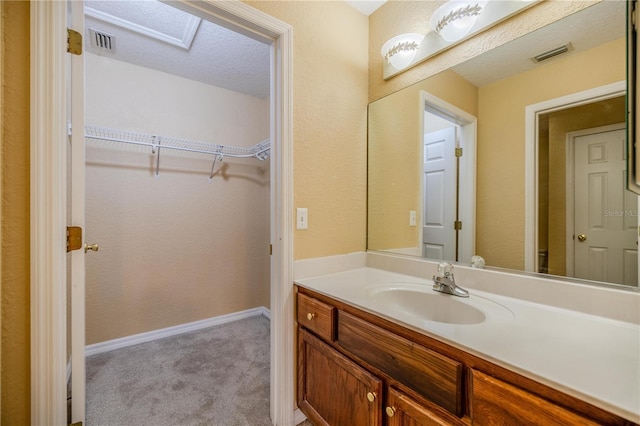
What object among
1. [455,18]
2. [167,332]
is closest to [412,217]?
[455,18]

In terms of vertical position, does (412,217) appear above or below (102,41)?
below

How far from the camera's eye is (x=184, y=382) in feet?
A: 5.93

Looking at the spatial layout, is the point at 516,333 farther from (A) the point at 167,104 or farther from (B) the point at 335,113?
(A) the point at 167,104

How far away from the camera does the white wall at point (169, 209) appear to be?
2.21 metres

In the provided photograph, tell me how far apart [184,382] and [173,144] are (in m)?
2.00

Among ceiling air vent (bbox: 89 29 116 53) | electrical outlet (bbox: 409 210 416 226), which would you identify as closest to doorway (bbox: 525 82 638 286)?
electrical outlet (bbox: 409 210 416 226)

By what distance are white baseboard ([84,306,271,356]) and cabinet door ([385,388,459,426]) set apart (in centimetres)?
221

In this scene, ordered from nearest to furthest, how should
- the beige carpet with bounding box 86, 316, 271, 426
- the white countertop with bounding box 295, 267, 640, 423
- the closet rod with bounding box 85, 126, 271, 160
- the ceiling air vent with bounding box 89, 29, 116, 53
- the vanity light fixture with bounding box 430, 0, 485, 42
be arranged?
1. the white countertop with bounding box 295, 267, 640, 423
2. the vanity light fixture with bounding box 430, 0, 485, 42
3. the beige carpet with bounding box 86, 316, 271, 426
4. the ceiling air vent with bounding box 89, 29, 116, 53
5. the closet rod with bounding box 85, 126, 271, 160

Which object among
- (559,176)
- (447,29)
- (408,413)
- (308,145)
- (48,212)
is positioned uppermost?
(447,29)

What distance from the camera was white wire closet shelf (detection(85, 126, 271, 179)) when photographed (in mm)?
2176

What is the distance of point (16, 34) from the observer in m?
0.91

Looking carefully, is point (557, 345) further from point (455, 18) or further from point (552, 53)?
point (455, 18)

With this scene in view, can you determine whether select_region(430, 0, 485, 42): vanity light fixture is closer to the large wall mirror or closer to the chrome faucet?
the large wall mirror

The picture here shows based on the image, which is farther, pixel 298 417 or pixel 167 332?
pixel 167 332
